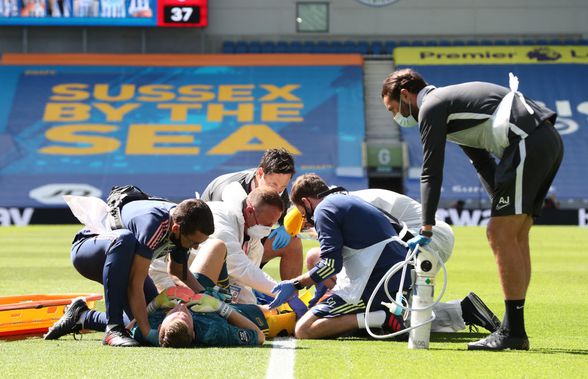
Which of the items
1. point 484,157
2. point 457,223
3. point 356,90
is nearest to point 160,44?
point 356,90

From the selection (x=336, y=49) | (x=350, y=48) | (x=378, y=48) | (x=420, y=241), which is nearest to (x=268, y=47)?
(x=336, y=49)

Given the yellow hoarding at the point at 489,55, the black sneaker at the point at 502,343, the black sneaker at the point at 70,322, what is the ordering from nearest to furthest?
the black sneaker at the point at 502,343 → the black sneaker at the point at 70,322 → the yellow hoarding at the point at 489,55

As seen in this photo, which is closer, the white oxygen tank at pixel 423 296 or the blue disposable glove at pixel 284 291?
the white oxygen tank at pixel 423 296

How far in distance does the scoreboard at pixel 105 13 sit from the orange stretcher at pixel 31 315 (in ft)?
92.5

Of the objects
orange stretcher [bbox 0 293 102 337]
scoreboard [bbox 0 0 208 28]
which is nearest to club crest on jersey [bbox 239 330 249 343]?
orange stretcher [bbox 0 293 102 337]

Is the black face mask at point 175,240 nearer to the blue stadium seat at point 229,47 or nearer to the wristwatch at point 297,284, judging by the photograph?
the wristwatch at point 297,284

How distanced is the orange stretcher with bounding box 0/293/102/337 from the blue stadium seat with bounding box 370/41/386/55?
2955cm

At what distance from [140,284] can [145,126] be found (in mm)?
27742

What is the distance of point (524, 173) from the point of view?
6195 mm

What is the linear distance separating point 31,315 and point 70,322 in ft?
1.47

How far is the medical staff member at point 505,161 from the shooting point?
6207 millimetres

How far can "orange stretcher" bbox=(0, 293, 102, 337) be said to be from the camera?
6.99m

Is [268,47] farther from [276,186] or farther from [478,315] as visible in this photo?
[478,315]

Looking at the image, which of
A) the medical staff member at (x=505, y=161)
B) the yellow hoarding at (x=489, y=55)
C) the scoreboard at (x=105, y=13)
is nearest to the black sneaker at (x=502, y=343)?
the medical staff member at (x=505, y=161)
